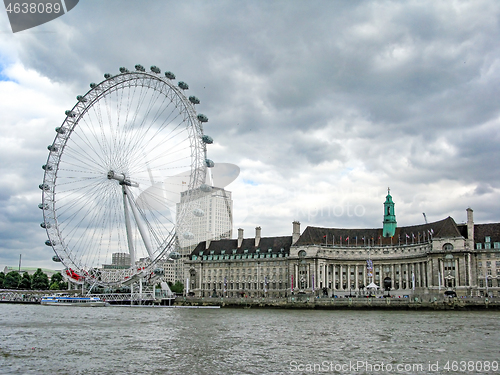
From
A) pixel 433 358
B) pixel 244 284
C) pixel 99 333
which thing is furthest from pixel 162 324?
pixel 244 284

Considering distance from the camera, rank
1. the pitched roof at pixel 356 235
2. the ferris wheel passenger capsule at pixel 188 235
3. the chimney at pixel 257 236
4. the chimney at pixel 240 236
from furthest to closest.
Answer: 1. the chimney at pixel 240 236
2. the chimney at pixel 257 236
3. the pitched roof at pixel 356 235
4. the ferris wheel passenger capsule at pixel 188 235

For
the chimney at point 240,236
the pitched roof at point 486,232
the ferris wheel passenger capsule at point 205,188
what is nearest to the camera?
the ferris wheel passenger capsule at point 205,188

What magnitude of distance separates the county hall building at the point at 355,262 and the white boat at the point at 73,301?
95.2 ft

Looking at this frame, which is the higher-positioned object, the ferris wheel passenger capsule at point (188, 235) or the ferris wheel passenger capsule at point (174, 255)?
Result: the ferris wheel passenger capsule at point (188, 235)

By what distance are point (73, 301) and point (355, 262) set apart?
68436 millimetres

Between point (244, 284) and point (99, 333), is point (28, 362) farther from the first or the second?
point (244, 284)

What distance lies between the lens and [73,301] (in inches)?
4230

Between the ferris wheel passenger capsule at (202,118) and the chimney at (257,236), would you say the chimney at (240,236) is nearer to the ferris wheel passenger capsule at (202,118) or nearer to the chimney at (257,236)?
the chimney at (257,236)

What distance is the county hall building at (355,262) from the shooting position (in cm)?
10844

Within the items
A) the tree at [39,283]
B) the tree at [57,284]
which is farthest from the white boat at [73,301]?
the tree at [39,283]

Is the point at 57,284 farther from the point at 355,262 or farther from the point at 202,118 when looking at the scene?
the point at 202,118

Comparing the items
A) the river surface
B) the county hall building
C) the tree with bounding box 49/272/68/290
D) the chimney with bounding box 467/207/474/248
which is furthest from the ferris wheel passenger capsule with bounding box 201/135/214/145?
the tree with bounding box 49/272/68/290

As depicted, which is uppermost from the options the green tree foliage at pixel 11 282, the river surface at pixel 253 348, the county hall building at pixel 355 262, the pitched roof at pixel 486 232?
the pitched roof at pixel 486 232

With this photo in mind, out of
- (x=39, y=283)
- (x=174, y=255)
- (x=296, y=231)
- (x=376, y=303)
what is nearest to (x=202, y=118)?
(x=174, y=255)
